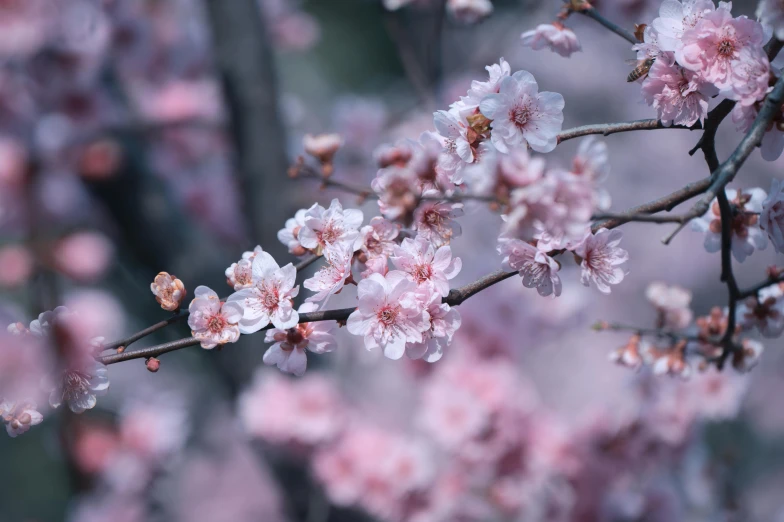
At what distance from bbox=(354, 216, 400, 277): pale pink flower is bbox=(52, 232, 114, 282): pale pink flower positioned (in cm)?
155

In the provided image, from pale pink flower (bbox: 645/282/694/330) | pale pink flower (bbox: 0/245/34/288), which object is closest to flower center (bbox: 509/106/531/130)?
pale pink flower (bbox: 645/282/694/330)

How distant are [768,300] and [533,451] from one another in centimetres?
77

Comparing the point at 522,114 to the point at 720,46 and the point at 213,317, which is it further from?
the point at 213,317

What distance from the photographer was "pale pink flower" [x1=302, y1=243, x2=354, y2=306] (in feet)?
1.61

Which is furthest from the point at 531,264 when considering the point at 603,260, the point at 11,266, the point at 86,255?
the point at 11,266

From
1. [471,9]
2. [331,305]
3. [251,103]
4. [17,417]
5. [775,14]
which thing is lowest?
[331,305]

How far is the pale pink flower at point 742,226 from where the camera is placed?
53cm

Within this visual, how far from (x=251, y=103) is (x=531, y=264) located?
3.34 feet

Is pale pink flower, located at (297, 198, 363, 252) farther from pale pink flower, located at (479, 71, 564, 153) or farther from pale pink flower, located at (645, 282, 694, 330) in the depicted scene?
pale pink flower, located at (645, 282, 694, 330)

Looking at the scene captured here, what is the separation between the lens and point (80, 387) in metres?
0.49

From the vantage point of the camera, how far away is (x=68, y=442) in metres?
0.84

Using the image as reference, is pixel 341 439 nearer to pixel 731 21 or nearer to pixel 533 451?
pixel 533 451

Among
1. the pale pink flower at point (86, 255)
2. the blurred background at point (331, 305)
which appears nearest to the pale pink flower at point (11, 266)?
the blurred background at point (331, 305)

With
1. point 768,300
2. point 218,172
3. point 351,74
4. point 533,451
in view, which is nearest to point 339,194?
point 218,172
